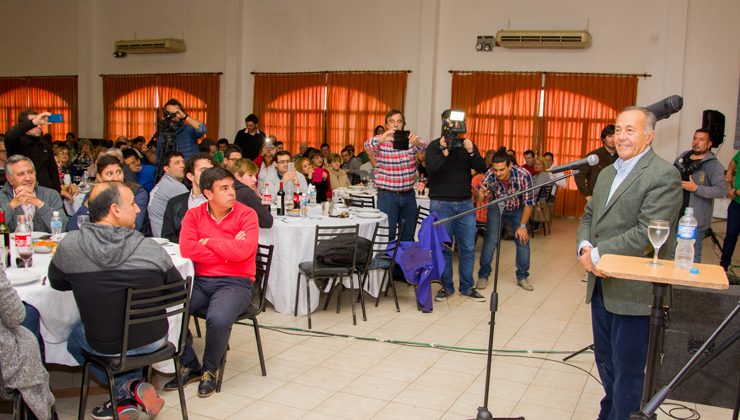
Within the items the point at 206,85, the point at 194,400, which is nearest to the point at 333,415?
the point at 194,400

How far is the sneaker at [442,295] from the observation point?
6257 millimetres

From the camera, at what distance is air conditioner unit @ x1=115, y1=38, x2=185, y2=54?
15453mm

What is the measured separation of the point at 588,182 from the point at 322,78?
8793 millimetres

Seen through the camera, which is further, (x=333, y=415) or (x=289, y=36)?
(x=289, y=36)

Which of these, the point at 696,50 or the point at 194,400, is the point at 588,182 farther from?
the point at 696,50

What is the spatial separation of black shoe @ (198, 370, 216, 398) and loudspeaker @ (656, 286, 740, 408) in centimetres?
250

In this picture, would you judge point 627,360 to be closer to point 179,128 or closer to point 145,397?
point 145,397

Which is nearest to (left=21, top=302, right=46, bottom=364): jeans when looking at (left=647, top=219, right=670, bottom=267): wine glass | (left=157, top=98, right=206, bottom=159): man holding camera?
(left=647, top=219, right=670, bottom=267): wine glass

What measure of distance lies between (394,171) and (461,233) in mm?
848

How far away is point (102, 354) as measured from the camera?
3.14 m

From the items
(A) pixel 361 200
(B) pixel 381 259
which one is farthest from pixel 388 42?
(B) pixel 381 259

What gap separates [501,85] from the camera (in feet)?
43.2

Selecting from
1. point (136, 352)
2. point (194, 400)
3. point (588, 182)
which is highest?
point (588, 182)

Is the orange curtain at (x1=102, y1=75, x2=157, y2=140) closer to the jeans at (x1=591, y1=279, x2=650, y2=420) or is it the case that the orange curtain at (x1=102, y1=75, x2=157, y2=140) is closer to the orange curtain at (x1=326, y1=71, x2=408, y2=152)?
the orange curtain at (x1=326, y1=71, x2=408, y2=152)
